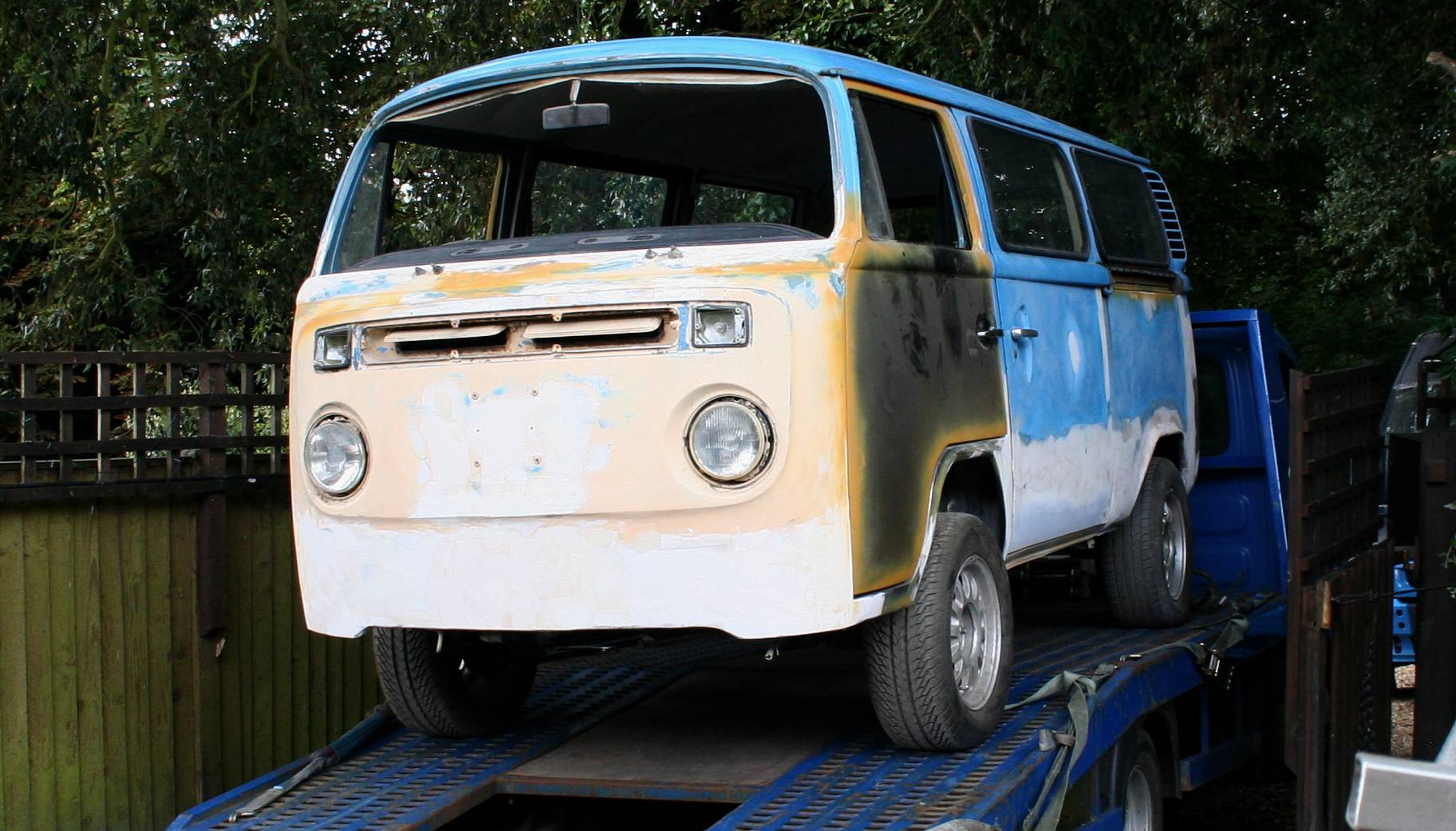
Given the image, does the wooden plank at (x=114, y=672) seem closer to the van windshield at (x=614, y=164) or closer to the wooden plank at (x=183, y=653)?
the wooden plank at (x=183, y=653)

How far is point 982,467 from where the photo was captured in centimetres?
518

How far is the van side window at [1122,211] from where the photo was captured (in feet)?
21.3

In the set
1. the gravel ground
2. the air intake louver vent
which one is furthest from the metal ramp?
the gravel ground

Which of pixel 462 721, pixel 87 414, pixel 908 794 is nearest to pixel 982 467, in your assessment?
pixel 908 794

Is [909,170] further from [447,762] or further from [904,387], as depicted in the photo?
[447,762]

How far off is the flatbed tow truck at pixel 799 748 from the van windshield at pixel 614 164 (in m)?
1.37

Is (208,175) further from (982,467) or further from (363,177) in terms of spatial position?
(982,467)

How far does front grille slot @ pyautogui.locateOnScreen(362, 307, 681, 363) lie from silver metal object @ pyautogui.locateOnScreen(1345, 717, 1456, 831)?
263 centimetres

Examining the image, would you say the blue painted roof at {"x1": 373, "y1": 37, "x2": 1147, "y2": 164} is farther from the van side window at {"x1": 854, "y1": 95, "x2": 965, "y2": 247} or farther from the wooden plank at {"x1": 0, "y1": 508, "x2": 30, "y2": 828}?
the wooden plank at {"x1": 0, "y1": 508, "x2": 30, "y2": 828}

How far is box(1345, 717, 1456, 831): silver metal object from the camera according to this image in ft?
5.25

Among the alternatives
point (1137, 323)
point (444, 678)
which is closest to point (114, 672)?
point (444, 678)

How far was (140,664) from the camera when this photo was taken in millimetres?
6344

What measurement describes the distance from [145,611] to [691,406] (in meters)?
3.25

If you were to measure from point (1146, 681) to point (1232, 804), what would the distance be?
12.1 feet
